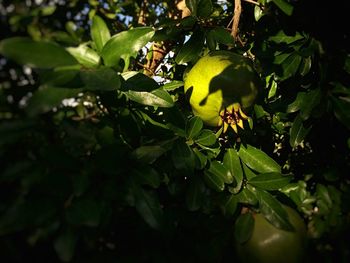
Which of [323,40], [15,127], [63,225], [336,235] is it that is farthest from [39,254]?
[323,40]

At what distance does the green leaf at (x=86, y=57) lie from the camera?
0.68 meters

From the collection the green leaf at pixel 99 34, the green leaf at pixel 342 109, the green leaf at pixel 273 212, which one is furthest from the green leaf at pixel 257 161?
the green leaf at pixel 99 34

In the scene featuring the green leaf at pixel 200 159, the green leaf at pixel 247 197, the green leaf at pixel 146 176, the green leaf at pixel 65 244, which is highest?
the green leaf at pixel 65 244

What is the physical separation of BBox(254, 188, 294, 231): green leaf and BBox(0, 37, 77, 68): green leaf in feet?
1.95

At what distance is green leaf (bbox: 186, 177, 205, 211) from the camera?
79cm

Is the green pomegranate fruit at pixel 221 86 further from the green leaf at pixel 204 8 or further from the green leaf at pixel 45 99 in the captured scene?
the green leaf at pixel 45 99

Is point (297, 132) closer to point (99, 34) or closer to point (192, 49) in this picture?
point (192, 49)

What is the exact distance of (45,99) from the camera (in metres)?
0.58

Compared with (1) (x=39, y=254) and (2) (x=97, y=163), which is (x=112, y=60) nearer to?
(2) (x=97, y=163)

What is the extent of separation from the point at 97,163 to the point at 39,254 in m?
0.21

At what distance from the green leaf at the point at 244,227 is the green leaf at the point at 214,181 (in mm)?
89

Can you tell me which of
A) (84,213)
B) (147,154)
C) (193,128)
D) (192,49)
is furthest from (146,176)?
(192,49)

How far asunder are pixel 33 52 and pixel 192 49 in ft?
1.94

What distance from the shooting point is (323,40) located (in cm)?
100
